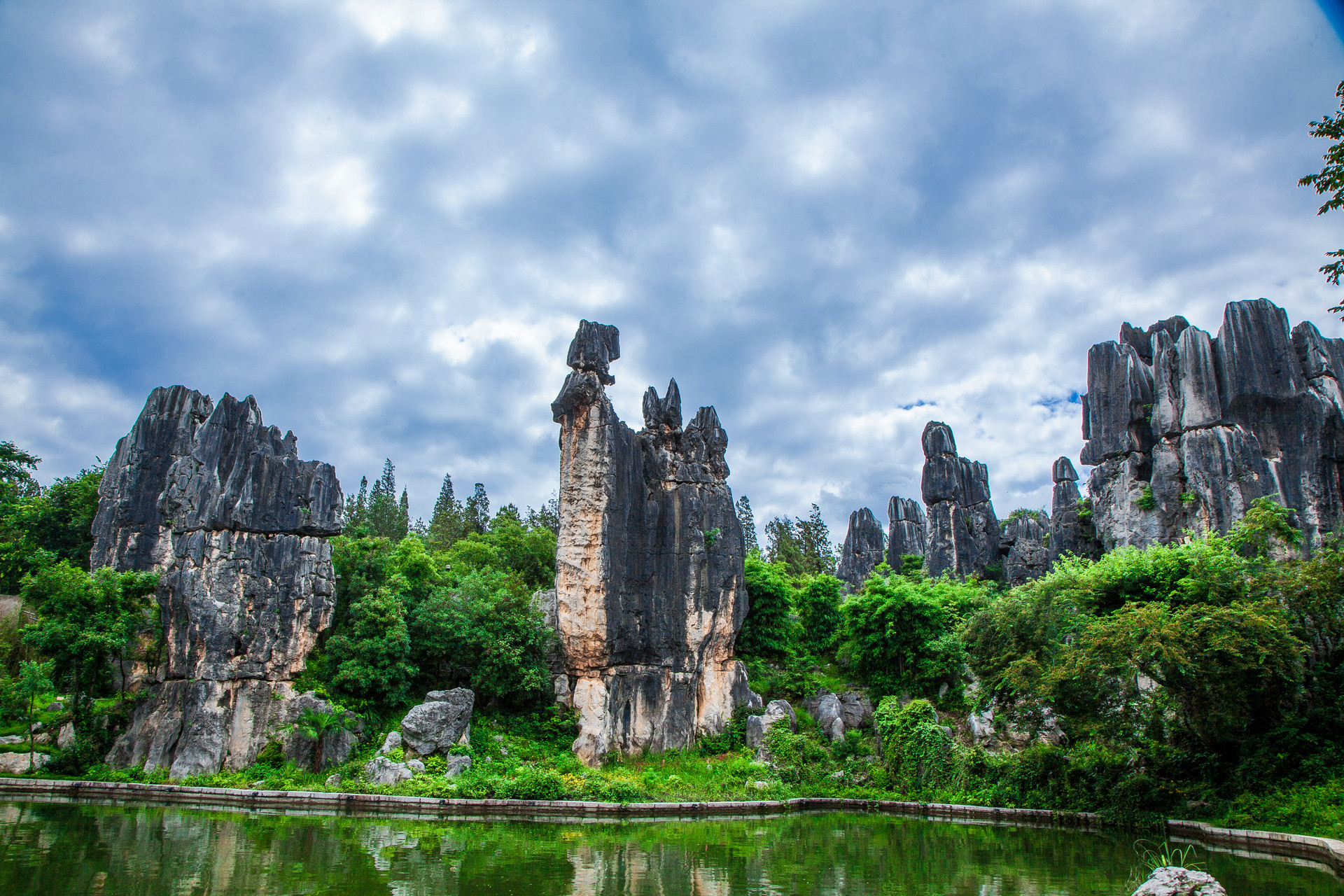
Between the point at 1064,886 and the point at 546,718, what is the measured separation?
A: 16.9 metres

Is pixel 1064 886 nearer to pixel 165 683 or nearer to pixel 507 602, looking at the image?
pixel 507 602

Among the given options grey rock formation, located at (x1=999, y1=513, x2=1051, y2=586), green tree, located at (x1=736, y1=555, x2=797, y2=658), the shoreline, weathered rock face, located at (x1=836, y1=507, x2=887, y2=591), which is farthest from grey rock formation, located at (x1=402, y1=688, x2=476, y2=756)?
weathered rock face, located at (x1=836, y1=507, x2=887, y2=591)

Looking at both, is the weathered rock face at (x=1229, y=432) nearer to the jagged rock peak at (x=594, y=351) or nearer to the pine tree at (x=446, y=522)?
the jagged rock peak at (x=594, y=351)

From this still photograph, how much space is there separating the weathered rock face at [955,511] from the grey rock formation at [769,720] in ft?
89.6

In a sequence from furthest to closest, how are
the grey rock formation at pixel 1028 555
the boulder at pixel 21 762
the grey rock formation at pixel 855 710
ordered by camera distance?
1. the grey rock formation at pixel 1028 555
2. the grey rock formation at pixel 855 710
3. the boulder at pixel 21 762

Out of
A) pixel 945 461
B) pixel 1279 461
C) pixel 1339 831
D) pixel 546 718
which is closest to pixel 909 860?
pixel 1339 831

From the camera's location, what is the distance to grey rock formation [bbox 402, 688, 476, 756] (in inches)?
818

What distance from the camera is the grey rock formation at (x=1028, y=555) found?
144ft

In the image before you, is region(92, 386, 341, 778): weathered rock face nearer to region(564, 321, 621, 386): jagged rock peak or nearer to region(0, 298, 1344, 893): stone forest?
region(0, 298, 1344, 893): stone forest

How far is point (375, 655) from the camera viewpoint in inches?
916

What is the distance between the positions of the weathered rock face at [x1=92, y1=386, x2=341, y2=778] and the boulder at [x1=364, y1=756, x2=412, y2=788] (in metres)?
2.19

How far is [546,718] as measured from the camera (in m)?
24.3

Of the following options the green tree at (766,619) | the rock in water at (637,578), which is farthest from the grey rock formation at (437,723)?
the green tree at (766,619)

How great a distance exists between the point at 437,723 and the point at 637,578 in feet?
25.9
